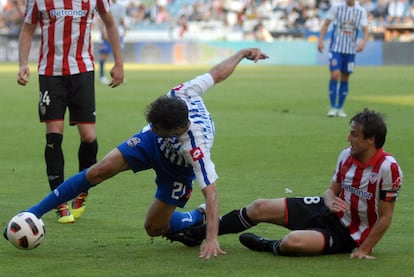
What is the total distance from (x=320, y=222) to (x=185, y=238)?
3.23ft

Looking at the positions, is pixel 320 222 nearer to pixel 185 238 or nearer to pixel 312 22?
pixel 185 238

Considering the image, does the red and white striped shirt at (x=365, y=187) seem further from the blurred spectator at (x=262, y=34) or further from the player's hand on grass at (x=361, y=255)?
the blurred spectator at (x=262, y=34)

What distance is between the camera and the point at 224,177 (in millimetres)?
10594

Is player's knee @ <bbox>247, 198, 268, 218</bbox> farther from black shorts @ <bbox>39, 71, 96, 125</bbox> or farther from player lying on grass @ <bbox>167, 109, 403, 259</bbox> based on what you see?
black shorts @ <bbox>39, 71, 96, 125</bbox>

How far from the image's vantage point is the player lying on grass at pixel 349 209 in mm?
6438

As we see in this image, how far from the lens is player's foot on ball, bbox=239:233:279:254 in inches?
268

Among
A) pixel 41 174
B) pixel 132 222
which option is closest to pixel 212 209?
pixel 132 222

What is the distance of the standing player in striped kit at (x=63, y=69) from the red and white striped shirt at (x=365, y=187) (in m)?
2.75

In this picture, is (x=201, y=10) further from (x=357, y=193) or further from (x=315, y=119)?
(x=357, y=193)

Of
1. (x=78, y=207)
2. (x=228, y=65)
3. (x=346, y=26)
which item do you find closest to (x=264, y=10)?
(x=346, y=26)

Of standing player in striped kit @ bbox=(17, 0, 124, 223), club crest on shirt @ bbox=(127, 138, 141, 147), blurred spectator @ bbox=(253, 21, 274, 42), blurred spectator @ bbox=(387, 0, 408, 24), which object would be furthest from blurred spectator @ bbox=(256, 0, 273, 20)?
club crest on shirt @ bbox=(127, 138, 141, 147)

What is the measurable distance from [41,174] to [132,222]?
3053mm

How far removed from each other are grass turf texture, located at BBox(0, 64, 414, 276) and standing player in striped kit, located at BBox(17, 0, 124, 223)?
677 mm

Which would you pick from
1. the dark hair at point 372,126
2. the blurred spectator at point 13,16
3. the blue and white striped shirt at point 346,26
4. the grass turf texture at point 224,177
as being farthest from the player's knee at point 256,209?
the blurred spectator at point 13,16
